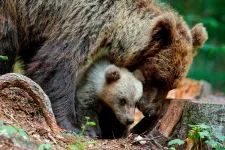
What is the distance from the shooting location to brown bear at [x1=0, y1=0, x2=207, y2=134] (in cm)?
630

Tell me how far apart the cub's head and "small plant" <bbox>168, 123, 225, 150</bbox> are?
981 millimetres

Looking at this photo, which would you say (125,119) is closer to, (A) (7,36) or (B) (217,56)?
(A) (7,36)

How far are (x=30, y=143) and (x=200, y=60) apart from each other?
12460 millimetres

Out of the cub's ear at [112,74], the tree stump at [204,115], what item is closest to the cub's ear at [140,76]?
the cub's ear at [112,74]

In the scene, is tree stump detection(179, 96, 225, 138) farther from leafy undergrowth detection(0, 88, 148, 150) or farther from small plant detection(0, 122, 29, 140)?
small plant detection(0, 122, 29, 140)

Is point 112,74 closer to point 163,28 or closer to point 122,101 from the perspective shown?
point 122,101

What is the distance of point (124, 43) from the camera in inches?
260

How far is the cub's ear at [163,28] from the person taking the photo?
6.42m

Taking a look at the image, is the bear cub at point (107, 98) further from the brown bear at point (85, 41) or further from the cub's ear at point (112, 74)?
the brown bear at point (85, 41)

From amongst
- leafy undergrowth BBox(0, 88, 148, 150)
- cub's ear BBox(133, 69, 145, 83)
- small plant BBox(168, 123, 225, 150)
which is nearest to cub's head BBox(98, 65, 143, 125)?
cub's ear BBox(133, 69, 145, 83)

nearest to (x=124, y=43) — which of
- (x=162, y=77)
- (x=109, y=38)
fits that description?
(x=109, y=38)

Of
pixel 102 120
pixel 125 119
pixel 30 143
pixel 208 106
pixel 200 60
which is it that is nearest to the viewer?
pixel 30 143

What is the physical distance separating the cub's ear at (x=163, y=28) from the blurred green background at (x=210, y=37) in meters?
7.94

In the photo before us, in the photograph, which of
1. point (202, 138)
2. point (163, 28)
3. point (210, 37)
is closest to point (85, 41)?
point (163, 28)
